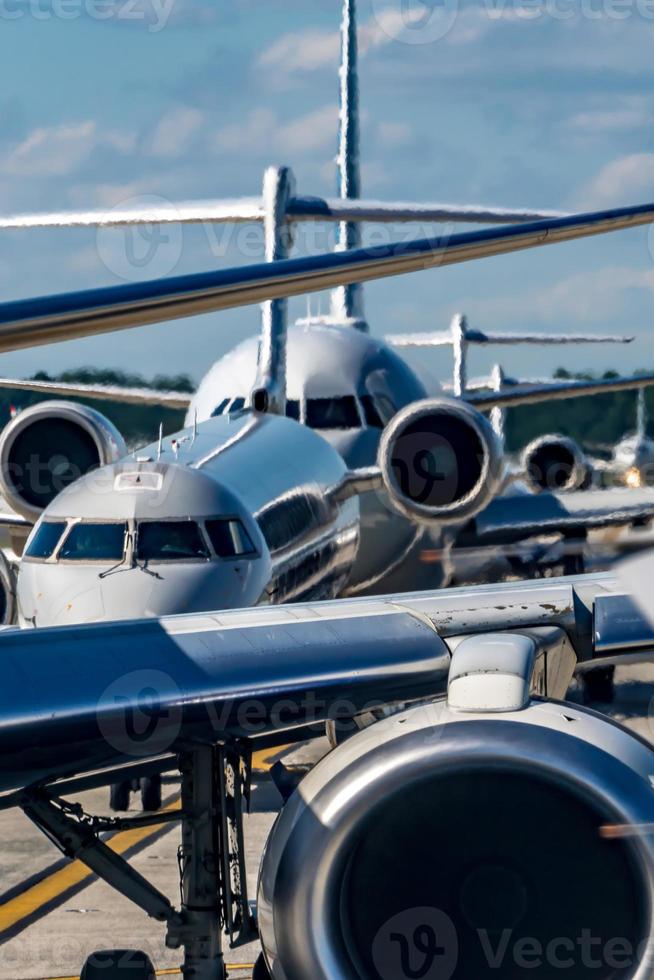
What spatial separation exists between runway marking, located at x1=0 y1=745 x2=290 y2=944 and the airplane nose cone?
1332 millimetres

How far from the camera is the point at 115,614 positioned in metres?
11.3

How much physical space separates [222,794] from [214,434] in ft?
31.1

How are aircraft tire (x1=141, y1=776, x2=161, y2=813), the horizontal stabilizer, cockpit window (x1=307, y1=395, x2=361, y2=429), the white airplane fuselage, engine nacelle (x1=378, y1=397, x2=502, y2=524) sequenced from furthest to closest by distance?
cockpit window (x1=307, y1=395, x2=361, y2=429) → the horizontal stabilizer → engine nacelle (x1=378, y1=397, x2=502, y2=524) → aircraft tire (x1=141, y1=776, x2=161, y2=813) → the white airplane fuselage

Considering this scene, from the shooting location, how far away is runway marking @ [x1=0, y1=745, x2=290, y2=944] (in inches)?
420

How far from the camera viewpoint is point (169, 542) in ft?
→ 39.7

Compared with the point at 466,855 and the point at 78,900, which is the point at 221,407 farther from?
the point at 466,855

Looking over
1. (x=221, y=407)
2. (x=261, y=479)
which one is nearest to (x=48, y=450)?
(x=261, y=479)

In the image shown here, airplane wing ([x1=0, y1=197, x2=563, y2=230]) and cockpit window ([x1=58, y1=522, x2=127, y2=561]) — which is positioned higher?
airplane wing ([x1=0, y1=197, x2=563, y2=230])

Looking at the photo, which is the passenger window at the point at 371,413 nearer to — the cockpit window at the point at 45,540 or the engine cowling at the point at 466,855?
the cockpit window at the point at 45,540

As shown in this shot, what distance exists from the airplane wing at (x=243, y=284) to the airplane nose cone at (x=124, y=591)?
6.20 m

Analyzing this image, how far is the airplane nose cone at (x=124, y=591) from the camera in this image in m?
11.4

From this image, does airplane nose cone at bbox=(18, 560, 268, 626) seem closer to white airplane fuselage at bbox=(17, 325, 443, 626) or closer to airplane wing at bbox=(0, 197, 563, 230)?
white airplane fuselage at bbox=(17, 325, 443, 626)

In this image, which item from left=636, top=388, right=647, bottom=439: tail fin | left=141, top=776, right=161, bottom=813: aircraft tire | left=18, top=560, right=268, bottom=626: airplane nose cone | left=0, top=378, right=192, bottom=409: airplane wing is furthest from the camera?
left=0, top=378, right=192, bottom=409: airplane wing

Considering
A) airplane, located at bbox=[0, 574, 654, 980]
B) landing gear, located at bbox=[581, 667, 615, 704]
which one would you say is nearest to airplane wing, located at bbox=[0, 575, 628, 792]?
airplane, located at bbox=[0, 574, 654, 980]
